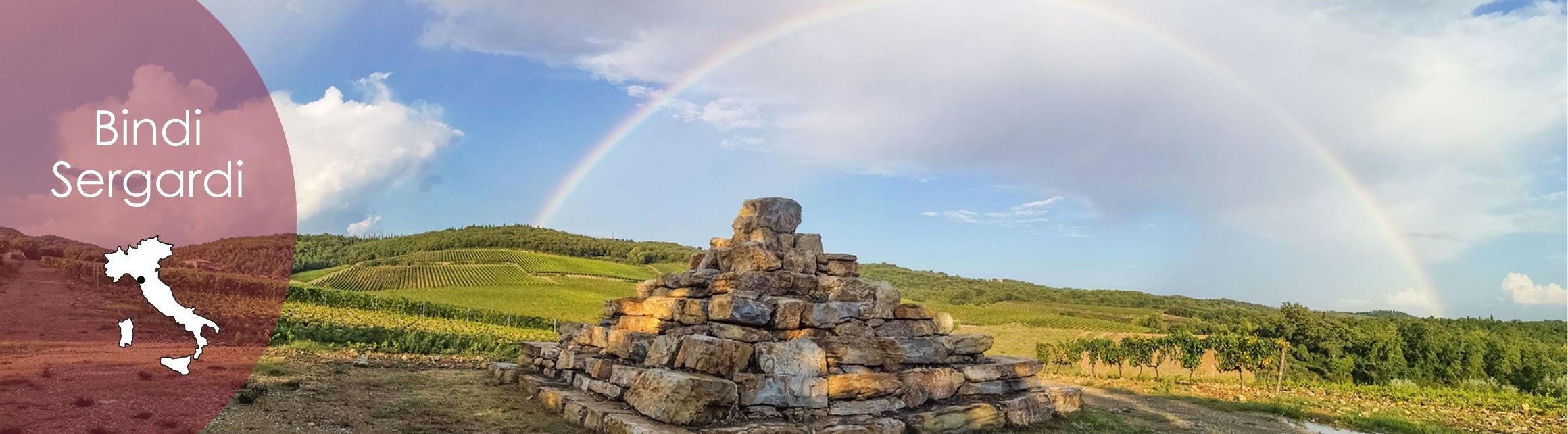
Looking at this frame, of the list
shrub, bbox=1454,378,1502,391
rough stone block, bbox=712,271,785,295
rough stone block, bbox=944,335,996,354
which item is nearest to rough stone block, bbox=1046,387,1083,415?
rough stone block, bbox=944,335,996,354

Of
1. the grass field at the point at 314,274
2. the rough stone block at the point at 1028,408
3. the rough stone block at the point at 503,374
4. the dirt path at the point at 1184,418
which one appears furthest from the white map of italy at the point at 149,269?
the grass field at the point at 314,274

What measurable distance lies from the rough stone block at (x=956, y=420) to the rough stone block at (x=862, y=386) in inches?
19.8

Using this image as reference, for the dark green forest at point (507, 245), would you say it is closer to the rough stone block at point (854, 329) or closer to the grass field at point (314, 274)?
the grass field at point (314, 274)

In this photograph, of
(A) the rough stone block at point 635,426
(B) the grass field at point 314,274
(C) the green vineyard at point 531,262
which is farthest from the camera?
(C) the green vineyard at point 531,262

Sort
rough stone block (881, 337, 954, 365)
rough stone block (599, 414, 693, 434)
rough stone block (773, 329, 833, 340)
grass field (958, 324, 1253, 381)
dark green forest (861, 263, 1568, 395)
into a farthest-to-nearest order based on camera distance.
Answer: grass field (958, 324, 1253, 381)
dark green forest (861, 263, 1568, 395)
rough stone block (881, 337, 954, 365)
rough stone block (773, 329, 833, 340)
rough stone block (599, 414, 693, 434)

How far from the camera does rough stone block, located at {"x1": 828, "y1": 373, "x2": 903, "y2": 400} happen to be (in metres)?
10.9

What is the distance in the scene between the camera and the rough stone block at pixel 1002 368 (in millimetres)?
13055

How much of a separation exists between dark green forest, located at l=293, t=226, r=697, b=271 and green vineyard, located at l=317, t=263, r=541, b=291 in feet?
23.0

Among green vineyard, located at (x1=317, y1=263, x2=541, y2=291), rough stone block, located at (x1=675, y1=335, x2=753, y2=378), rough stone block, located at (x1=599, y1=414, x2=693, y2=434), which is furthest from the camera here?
green vineyard, located at (x1=317, y1=263, x2=541, y2=291)

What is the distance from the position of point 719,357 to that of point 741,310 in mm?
1146

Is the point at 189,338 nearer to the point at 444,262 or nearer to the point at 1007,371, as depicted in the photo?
the point at 1007,371

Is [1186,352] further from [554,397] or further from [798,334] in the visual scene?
[554,397]


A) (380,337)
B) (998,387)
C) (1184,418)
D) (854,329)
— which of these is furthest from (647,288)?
(380,337)

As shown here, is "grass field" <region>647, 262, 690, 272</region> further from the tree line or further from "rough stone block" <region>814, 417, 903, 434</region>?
"rough stone block" <region>814, 417, 903, 434</region>
